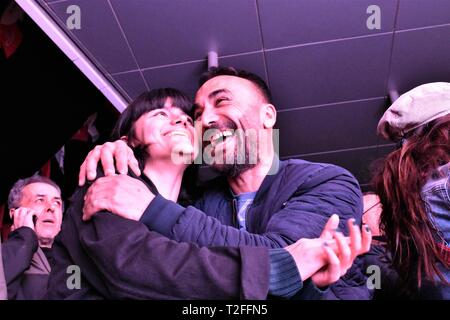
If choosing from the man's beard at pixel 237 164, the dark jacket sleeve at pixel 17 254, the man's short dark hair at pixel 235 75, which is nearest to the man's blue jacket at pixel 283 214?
the man's beard at pixel 237 164

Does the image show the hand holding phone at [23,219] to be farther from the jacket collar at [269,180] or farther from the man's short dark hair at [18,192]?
the jacket collar at [269,180]

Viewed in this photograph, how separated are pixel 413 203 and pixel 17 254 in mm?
1492

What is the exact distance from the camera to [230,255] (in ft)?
2.95

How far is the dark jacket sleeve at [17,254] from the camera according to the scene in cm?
171

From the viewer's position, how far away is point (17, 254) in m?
1.79

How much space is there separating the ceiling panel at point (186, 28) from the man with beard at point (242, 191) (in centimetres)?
91

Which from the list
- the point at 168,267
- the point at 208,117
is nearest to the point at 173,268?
the point at 168,267

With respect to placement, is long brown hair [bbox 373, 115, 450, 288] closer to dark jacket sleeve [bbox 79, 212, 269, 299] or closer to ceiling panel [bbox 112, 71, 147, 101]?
dark jacket sleeve [bbox 79, 212, 269, 299]

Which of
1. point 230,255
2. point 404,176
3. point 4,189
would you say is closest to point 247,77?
point 404,176

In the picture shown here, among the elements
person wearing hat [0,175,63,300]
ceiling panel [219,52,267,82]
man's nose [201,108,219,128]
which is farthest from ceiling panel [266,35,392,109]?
person wearing hat [0,175,63,300]

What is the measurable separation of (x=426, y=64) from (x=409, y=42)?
1.09ft

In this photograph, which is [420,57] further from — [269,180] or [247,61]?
[269,180]

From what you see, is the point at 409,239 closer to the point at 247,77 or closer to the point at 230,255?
the point at 230,255

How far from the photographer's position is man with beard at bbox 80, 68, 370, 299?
1.03m
